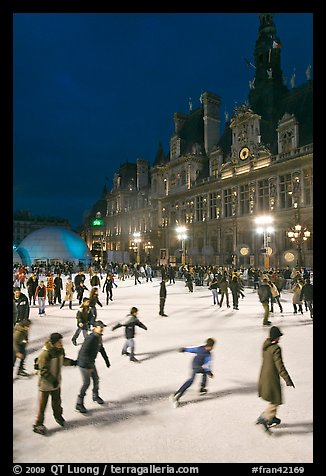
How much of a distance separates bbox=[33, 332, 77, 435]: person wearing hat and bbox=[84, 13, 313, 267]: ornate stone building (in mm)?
22696

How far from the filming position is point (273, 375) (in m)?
5.22

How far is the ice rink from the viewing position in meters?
4.65

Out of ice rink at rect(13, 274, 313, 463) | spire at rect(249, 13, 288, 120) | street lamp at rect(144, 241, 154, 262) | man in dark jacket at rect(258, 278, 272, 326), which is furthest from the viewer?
street lamp at rect(144, 241, 154, 262)

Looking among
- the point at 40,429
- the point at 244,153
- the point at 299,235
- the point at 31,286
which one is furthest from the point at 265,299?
the point at 244,153

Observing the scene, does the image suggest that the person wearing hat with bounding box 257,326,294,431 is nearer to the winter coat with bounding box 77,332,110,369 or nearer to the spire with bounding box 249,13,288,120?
the winter coat with bounding box 77,332,110,369

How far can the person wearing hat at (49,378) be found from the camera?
5.20m

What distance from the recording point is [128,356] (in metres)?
8.67

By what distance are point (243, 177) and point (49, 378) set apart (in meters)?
36.2

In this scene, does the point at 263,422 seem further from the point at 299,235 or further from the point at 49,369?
the point at 299,235

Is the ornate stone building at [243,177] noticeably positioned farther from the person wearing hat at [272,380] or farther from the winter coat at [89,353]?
the winter coat at [89,353]

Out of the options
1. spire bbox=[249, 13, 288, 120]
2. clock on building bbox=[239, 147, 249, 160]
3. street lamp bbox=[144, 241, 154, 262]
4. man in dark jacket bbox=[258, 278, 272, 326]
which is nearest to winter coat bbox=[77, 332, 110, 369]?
man in dark jacket bbox=[258, 278, 272, 326]

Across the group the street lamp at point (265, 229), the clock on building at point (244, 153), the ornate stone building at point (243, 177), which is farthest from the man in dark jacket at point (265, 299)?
the clock on building at point (244, 153)
